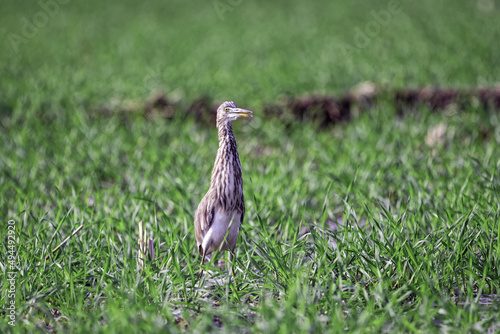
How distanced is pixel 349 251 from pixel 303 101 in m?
3.95

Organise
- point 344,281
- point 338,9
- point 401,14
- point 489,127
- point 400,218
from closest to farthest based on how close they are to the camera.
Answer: point 344,281 < point 400,218 < point 489,127 < point 401,14 < point 338,9

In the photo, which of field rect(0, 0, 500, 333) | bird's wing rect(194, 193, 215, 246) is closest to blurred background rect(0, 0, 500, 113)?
field rect(0, 0, 500, 333)

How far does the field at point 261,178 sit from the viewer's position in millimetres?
2740

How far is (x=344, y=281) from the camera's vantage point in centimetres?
282

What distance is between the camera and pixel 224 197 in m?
2.97

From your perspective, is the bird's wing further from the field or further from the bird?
the field

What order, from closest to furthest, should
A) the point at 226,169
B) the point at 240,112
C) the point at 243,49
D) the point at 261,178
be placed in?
the point at 240,112
the point at 226,169
the point at 261,178
the point at 243,49

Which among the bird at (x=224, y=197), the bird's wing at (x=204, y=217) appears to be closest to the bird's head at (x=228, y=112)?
the bird at (x=224, y=197)

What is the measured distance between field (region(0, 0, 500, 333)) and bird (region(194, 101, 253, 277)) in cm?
15

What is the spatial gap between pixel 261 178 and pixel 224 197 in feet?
5.63

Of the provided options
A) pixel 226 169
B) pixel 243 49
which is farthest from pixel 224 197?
pixel 243 49

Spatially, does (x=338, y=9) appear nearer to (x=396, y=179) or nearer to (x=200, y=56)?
(x=200, y=56)

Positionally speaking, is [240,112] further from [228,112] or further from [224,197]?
[224,197]

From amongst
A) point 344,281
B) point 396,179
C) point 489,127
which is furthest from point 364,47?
point 344,281
